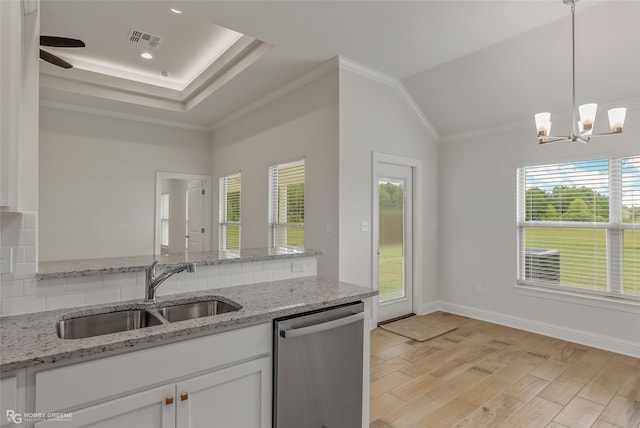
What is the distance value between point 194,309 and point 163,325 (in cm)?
48

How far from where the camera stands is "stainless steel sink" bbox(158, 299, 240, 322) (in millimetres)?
1843

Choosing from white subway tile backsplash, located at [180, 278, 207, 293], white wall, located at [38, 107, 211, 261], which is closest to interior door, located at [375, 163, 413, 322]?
white subway tile backsplash, located at [180, 278, 207, 293]

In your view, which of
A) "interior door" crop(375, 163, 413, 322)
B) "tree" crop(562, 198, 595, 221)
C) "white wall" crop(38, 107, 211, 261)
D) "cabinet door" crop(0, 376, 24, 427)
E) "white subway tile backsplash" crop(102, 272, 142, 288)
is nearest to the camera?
"cabinet door" crop(0, 376, 24, 427)

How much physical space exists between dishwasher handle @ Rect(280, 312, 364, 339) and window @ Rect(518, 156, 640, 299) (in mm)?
3213

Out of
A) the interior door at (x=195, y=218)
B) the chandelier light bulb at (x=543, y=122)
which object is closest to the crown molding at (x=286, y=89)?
the interior door at (x=195, y=218)

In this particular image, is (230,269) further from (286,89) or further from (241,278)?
(286,89)

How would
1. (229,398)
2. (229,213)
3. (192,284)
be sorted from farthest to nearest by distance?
(229,213) < (192,284) < (229,398)

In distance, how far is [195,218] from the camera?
6.55 meters

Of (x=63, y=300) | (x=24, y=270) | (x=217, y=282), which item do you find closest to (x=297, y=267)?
(x=217, y=282)

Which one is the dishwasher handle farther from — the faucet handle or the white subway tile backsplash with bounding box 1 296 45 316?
the white subway tile backsplash with bounding box 1 296 45 316

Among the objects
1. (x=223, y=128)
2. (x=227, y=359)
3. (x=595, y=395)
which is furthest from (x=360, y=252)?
(x=223, y=128)

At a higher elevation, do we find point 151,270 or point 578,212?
point 578,212

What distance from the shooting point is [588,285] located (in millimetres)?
3754

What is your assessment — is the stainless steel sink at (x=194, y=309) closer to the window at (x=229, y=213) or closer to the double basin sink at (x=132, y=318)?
the double basin sink at (x=132, y=318)
